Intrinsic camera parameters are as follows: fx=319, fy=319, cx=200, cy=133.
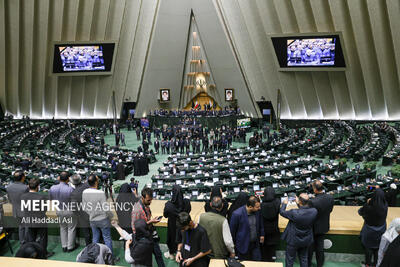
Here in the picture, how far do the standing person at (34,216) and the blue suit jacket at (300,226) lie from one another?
4223 mm

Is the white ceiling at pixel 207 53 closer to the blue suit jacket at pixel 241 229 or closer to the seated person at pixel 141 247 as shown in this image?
the blue suit jacket at pixel 241 229

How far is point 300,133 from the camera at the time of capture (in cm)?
2284

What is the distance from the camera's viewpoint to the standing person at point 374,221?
186 inches

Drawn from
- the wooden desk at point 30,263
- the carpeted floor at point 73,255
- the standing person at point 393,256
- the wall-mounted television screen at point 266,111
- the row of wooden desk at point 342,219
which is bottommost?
the carpeted floor at point 73,255

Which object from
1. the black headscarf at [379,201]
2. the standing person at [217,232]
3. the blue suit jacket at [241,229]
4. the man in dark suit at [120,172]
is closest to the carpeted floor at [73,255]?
the black headscarf at [379,201]

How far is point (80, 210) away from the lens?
19.0ft

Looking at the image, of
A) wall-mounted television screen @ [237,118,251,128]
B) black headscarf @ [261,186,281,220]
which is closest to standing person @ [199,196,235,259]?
black headscarf @ [261,186,281,220]

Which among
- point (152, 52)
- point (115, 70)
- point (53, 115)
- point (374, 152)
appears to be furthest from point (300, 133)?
point (53, 115)

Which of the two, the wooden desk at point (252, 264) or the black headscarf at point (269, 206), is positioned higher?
the black headscarf at point (269, 206)

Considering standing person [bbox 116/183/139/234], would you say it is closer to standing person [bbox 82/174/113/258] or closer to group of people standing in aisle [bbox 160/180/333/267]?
standing person [bbox 82/174/113/258]

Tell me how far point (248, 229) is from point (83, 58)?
28.6 metres

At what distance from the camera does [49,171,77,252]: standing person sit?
585 centimetres

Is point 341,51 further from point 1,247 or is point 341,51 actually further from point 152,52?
point 1,247

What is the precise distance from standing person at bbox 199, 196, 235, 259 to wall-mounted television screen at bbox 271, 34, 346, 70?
24063 mm
